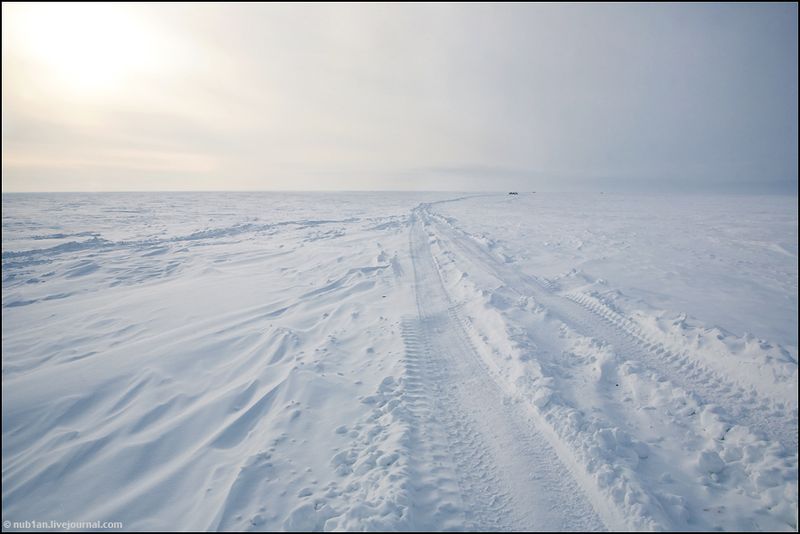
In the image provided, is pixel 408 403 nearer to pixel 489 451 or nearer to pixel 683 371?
pixel 489 451

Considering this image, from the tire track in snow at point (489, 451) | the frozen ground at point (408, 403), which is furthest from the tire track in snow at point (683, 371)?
the tire track in snow at point (489, 451)

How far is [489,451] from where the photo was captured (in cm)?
394

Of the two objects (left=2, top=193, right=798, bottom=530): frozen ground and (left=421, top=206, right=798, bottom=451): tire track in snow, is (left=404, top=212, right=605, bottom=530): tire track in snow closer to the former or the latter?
(left=2, top=193, right=798, bottom=530): frozen ground

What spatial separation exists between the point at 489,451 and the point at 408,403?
131 centimetres

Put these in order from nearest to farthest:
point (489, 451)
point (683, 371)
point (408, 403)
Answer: point (489, 451)
point (408, 403)
point (683, 371)

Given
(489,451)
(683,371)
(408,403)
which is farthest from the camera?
(683,371)

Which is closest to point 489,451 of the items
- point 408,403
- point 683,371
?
point 408,403

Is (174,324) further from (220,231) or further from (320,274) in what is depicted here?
(220,231)

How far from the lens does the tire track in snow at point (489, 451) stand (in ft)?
10.5

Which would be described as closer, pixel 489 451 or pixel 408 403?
pixel 489 451

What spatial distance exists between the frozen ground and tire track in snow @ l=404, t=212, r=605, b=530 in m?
0.02

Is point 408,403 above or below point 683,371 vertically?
below

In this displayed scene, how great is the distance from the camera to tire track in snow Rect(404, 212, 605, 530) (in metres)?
3.19

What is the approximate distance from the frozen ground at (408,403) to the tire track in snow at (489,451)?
2 centimetres
